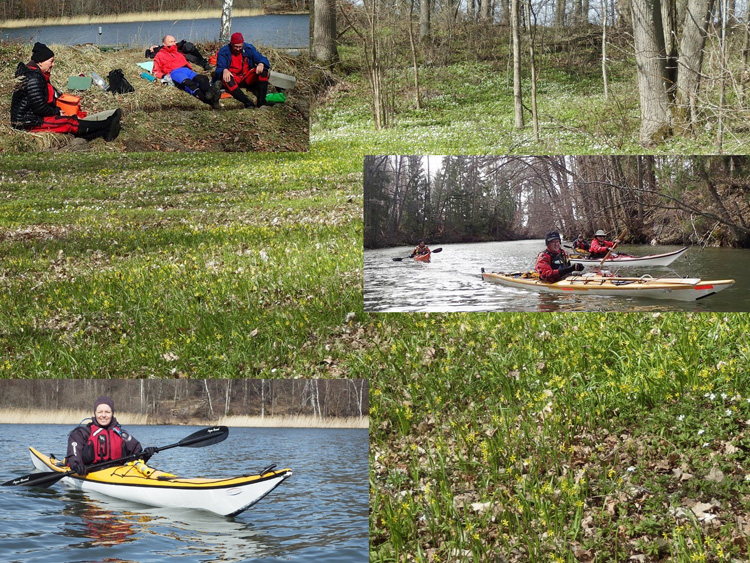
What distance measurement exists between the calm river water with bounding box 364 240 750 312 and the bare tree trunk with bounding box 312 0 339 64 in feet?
15.7

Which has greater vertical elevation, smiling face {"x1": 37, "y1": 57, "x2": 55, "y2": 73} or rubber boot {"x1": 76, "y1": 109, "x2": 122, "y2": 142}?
smiling face {"x1": 37, "y1": 57, "x2": 55, "y2": 73}

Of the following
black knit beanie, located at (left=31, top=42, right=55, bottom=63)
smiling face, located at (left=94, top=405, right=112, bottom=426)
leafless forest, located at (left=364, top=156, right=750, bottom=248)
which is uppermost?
A: black knit beanie, located at (left=31, top=42, right=55, bottom=63)

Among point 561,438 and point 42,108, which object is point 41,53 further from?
point 561,438

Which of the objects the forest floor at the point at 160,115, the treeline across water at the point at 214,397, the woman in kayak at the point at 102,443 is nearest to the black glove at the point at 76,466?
the woman in kayak at the point at 102,443

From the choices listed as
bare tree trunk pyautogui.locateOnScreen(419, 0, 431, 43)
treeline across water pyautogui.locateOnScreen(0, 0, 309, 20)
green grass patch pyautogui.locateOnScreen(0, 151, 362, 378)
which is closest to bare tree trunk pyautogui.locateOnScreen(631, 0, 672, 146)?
bare tree trunk pyautogui.locateOnScreen(419, 0, 431, 43)

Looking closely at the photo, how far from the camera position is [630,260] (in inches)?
302

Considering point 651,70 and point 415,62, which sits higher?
point 415,62

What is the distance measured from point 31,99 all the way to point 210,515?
22.2ft

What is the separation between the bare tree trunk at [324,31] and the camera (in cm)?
1132

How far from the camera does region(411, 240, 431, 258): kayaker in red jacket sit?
7.78 meters

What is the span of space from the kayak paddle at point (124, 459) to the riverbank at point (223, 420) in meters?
0.14

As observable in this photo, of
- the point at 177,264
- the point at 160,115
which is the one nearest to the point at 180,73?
the point at 160,115

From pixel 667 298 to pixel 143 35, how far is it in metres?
7.57

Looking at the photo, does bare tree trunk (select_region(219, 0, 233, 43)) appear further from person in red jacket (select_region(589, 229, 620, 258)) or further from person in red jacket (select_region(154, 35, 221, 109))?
person in red jacket (select_region(589, 229, 620, 258))
